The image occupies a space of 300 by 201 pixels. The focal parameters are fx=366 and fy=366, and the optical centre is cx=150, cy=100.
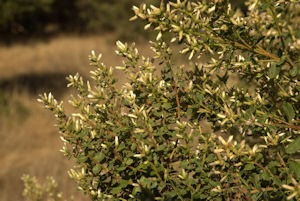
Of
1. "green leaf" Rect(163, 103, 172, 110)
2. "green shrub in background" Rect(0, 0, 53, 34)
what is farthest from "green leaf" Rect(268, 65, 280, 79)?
"green shrub in background" Rect(0, 0, 53, 34)

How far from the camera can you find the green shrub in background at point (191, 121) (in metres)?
1.68

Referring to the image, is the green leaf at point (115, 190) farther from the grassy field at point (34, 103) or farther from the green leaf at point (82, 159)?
the grassy field at point (34, 103)

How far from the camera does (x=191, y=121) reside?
2061mm

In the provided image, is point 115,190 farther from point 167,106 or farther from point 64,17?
point 64,17

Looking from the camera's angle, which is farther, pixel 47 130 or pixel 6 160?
pixel 47 130

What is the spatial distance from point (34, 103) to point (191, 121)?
9743mm

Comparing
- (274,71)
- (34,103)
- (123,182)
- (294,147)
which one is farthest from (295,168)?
(34,103)

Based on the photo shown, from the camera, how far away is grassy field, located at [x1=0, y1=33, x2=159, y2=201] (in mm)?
6695

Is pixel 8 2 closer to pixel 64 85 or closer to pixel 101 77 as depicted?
pixel 64 85

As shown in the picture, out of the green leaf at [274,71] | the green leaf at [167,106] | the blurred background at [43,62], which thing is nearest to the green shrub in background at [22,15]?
the blurred background at [43,62]

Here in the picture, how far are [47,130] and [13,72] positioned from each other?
781cm

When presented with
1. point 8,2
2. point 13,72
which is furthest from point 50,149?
point 8,2

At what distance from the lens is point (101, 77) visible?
6.39ft

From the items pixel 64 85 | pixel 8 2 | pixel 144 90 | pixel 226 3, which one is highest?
pixel 8 2
